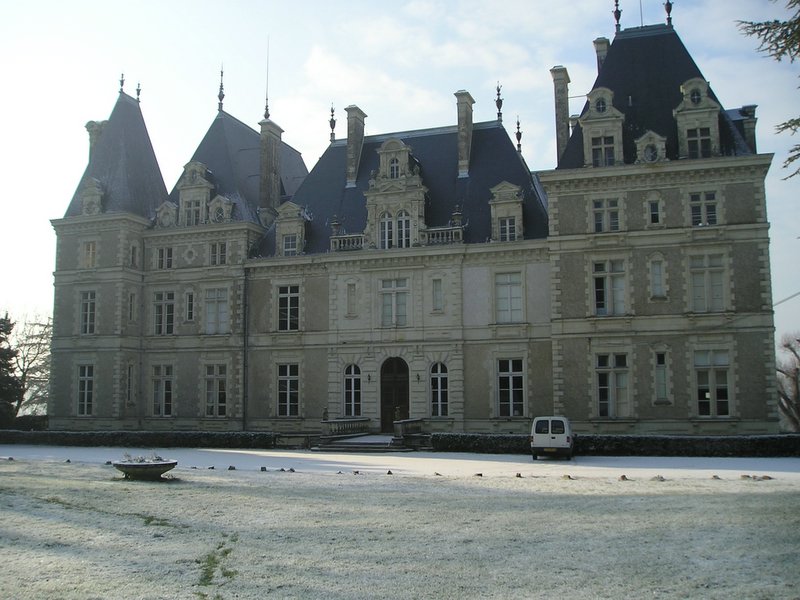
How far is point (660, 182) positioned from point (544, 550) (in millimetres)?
23691

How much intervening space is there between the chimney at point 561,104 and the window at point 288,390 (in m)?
16.5

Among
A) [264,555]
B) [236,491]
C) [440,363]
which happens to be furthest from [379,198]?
[264,555]

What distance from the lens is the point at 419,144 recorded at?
4059 cm

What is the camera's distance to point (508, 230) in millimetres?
35875

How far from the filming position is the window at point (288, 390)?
38.7 meters

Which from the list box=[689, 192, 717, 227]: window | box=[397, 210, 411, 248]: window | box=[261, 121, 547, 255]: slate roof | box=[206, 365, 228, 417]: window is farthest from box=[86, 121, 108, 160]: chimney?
box=[689, 192, 717, 227]: window

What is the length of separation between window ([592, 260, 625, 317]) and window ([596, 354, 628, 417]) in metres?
1.88

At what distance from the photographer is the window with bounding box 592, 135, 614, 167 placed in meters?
33.2

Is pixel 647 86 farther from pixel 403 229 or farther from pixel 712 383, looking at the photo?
pixel 712 383

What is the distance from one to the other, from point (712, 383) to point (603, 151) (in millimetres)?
10262

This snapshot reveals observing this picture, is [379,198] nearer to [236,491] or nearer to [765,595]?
Result: [236,491]

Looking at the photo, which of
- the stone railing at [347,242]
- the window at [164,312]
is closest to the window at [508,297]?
the stone railing at [347,242]

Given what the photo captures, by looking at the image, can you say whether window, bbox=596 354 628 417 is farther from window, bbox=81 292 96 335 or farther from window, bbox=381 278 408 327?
window, bbox=81 292 96 335

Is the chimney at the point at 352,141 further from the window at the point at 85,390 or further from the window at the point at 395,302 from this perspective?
the window at the point at 85,390
